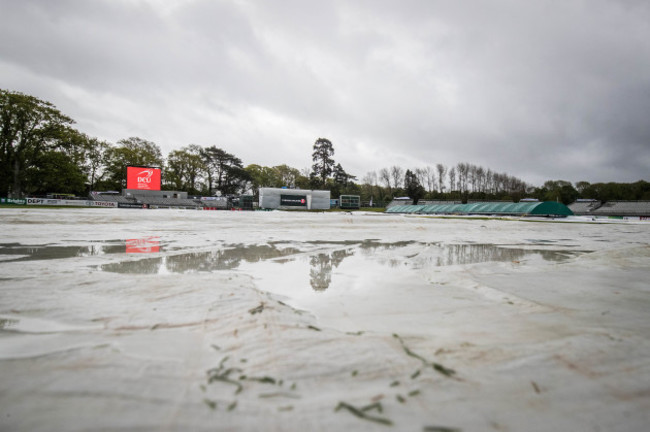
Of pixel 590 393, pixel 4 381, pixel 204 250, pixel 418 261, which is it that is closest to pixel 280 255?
pixel 204 250

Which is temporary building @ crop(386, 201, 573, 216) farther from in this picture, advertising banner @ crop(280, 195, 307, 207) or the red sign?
the red sign

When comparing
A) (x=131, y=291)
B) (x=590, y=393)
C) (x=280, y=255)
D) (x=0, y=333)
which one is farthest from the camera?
(x=280, y=255)

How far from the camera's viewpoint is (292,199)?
52719 mm

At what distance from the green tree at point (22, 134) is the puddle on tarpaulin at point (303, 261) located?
4148cm

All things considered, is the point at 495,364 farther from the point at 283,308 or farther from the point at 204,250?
the point at 204,250

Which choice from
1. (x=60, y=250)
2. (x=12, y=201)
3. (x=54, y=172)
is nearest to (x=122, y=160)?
(x=54, y=172)

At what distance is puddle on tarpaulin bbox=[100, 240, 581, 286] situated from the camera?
10.3 ft

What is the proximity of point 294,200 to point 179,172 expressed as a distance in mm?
25431

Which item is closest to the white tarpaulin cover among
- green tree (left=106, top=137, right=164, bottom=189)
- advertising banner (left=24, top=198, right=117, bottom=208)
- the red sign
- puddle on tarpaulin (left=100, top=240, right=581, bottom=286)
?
puddle on tarpaulin (left=100, top=240, right=581, bottom=286)

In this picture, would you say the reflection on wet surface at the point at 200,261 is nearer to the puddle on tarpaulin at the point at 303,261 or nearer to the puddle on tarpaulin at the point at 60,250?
the puddle on tarpaulin at the point at 303,261

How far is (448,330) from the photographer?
5.55 ft

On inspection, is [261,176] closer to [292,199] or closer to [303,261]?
[292,199]

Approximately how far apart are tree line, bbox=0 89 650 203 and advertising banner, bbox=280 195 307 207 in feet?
58.8

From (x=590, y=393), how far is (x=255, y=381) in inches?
52.0
